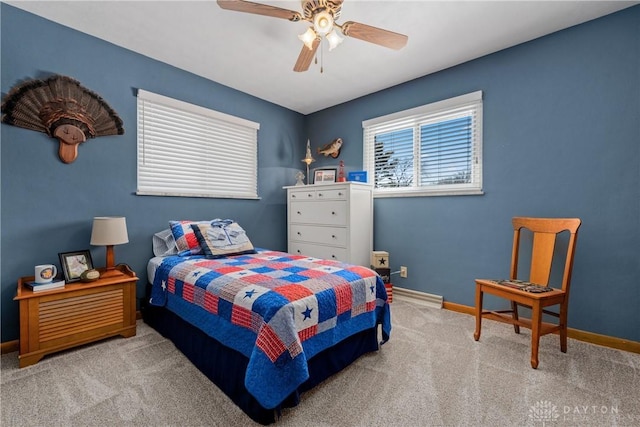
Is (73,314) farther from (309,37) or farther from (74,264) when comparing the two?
(309,37)

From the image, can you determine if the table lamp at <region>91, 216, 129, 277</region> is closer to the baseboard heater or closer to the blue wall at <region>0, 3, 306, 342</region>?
the blue wall at <region>0, 3, 306, 342</region>

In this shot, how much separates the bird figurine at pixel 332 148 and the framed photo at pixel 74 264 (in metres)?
2.93

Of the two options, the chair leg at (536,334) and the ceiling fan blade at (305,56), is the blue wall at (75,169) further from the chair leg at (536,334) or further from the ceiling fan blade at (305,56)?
the chair leg at (536,334)

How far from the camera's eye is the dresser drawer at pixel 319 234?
3334 millimetres

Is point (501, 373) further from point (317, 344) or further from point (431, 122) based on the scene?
point (431, 122)

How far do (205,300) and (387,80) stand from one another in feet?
10.0

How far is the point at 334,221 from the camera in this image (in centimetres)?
339

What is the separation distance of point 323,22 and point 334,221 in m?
2.06

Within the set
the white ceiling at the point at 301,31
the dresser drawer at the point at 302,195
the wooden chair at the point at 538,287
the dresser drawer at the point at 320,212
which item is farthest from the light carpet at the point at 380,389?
the white ceiling at the point at 301,31

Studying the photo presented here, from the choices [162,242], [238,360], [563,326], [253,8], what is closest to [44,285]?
[162,242]

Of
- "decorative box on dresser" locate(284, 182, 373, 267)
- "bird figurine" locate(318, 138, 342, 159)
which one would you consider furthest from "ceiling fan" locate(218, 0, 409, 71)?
"bird figurine" locate(318, 138, 342, 159)

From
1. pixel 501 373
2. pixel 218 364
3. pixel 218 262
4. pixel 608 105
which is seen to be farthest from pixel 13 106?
pixel 608 105

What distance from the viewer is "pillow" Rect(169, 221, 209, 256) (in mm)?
2684

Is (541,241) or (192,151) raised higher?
(192,151)
